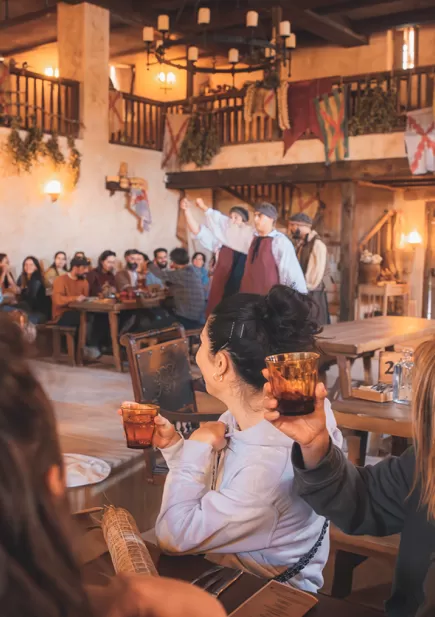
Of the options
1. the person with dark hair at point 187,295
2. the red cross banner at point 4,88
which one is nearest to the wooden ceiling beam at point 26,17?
the red cross banner at point 4,88

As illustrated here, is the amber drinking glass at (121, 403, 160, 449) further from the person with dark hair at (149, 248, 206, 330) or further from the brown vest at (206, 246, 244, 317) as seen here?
the person with dark hair at (149, 248, 206, 330)

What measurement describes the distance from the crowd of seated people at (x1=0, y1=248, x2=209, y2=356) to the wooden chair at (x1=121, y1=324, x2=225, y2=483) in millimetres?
3444

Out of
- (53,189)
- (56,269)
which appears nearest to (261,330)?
(56,269)

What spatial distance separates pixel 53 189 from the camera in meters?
10.4

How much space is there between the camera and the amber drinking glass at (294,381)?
4.34 ft

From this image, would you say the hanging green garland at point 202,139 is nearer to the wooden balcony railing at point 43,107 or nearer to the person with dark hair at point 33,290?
the wooden balcony railing at point 43,107

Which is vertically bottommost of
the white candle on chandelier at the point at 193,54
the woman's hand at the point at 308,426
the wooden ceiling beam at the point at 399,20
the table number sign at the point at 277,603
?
the table number sign at the point at 277,603

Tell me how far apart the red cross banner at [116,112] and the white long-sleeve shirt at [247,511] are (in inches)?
411

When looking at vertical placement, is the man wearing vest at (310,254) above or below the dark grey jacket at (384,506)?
above

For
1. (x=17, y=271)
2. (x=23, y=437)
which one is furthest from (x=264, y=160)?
(x=23, y=437)

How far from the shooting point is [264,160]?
1140 cm

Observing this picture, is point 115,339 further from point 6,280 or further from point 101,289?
point 6,280

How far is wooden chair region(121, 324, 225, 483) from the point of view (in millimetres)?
2820

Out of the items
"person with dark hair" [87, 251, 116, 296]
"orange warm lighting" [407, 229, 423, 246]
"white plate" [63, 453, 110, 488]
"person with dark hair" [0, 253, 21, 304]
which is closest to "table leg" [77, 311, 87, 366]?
"person with dark hair" [87, 251, 116, 296]
